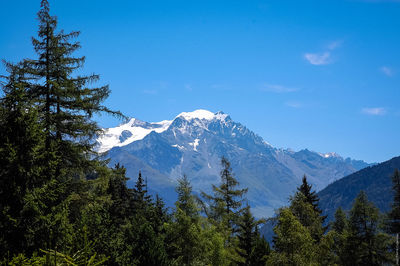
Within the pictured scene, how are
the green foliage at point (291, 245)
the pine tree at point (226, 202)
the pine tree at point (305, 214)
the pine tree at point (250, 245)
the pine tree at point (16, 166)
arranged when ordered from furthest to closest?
the pine tree at point (226, 202) → the pine tree at point (250, 245) → the pine tree at point (305, 214) → the green foliage at point (291, 245) → the pine tree at point (16, 166)

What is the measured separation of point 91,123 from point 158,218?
13.7 metres

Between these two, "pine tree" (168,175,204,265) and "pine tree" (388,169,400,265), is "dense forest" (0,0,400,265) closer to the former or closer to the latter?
"pine tree" (168,175,204,265)

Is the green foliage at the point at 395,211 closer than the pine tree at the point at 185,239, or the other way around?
the pine tree at the point at 185,239

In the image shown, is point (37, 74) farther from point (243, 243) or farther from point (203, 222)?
point (243, 243)

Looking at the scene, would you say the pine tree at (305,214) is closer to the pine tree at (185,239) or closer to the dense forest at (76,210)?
the dense forest at (76,210)

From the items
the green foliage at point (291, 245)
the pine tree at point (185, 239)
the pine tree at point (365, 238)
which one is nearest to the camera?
the green foliage at point (291, 245)

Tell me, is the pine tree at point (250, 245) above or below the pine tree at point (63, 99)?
below

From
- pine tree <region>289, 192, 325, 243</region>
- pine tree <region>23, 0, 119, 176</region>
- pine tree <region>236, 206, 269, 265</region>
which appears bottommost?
pine tree <region>236, 206, 269, 265</region>

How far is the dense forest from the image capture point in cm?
1157

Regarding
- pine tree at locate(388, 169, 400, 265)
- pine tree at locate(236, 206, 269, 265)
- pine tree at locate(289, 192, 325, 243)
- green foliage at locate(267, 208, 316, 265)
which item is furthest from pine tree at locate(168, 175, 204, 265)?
pine tree at locate(388, 169, 400, 265)

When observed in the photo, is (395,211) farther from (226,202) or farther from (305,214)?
(226,202)

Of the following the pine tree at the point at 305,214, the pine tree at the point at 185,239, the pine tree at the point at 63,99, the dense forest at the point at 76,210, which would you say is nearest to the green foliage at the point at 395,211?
the dense forest at the point at 76,210

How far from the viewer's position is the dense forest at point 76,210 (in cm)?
1157

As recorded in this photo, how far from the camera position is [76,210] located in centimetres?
1770
